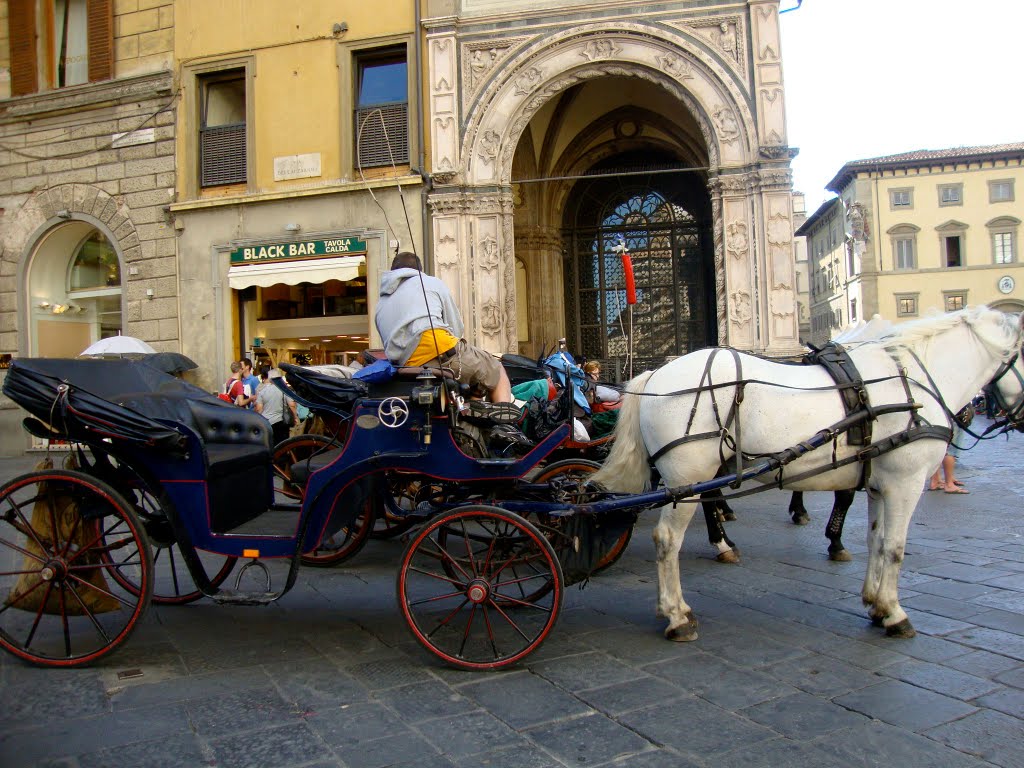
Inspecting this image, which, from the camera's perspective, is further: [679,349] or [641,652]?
[679,349]

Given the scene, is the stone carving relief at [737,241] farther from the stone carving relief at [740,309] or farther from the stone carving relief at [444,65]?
the stone carving relief at [444,65]

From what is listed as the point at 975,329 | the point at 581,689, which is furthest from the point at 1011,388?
the point at 581,689

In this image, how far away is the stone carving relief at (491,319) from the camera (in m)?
12.9

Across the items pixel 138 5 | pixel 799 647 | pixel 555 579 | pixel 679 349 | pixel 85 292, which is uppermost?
pixel 138 5

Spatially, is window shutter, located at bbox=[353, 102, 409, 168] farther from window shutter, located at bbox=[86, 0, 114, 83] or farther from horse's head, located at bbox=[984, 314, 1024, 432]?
horse's head, located at bbox=[984, 314, 1024, 432]

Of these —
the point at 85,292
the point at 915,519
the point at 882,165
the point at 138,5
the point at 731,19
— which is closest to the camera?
the point at 915,519

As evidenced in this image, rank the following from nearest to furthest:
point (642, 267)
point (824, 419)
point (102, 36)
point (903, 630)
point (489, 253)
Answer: point (903, 630) → point (824, 419) → point (489, 253) → point (102, 36) → point (642, 267)

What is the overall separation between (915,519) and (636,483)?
→ 417cm

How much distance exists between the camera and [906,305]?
163 feet

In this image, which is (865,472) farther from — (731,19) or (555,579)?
(731,19)

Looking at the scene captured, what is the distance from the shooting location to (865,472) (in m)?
4.29

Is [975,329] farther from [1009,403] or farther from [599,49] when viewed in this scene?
[599,49]

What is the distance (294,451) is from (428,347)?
2421 mm

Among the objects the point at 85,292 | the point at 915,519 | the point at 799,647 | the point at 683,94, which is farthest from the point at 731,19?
the point at 85,292
